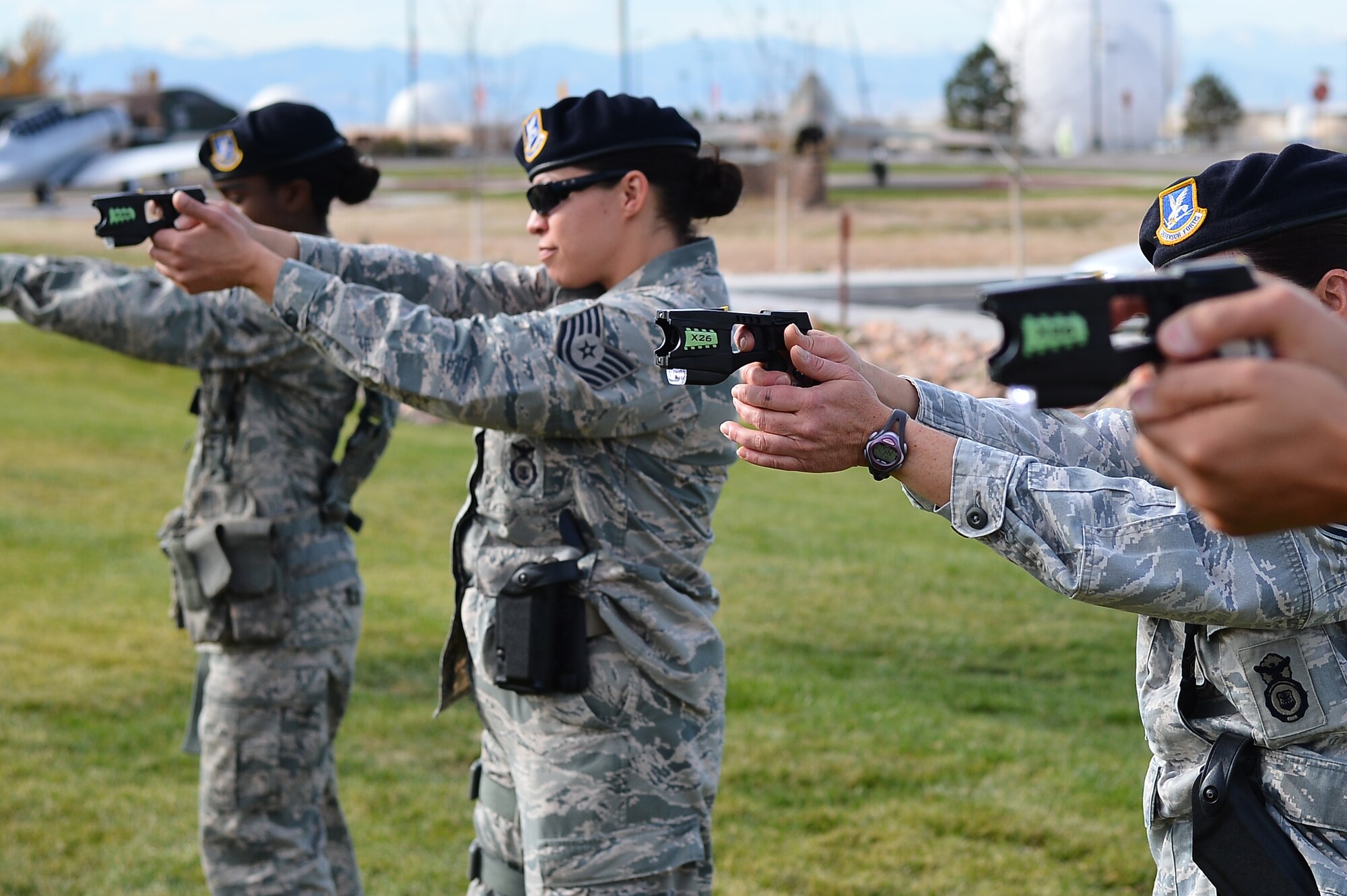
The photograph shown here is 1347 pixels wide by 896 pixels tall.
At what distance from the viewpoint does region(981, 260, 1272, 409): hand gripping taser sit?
1279mm

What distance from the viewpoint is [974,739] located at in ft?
19.7

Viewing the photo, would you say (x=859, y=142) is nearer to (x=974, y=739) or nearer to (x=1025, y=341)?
(x=974, y=739)

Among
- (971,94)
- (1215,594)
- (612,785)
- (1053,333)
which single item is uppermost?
(971,94)

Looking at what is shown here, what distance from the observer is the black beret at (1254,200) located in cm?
212

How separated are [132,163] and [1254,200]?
3877 cm

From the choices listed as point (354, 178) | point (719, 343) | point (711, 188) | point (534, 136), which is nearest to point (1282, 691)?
point (719, 343)

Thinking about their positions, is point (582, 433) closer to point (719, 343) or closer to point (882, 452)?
point (719, 343)

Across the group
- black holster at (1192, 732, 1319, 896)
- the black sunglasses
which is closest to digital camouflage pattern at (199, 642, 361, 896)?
the black sunglasses

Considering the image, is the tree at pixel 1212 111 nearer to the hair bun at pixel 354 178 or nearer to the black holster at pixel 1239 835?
the hair bun at pixel 354 178

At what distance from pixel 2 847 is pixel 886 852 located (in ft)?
10.1

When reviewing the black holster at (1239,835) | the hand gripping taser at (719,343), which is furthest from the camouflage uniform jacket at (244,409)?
the black holster at (1239,835)

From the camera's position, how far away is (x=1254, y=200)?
2.15 meters

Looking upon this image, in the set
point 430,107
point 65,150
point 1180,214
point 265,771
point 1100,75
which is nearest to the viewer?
point 1180,214

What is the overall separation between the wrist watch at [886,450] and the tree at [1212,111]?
74.5 metres
